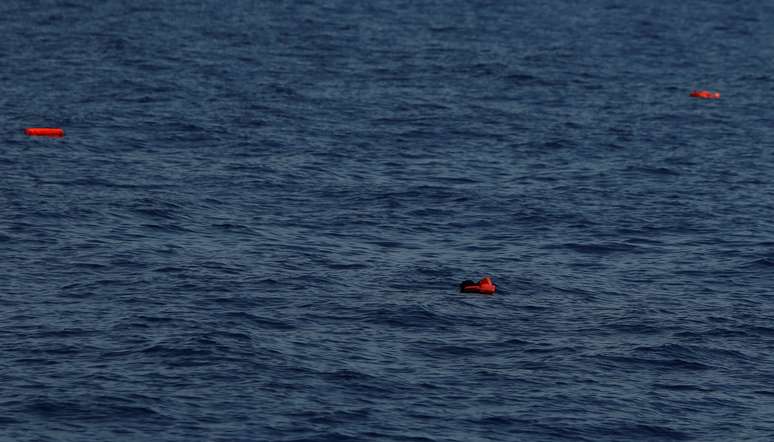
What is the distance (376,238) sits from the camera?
69.9 m

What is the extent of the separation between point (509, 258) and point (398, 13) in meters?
84.1

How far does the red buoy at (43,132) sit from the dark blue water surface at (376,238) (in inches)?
42.5

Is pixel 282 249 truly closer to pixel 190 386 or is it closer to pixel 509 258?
pixel 509 258

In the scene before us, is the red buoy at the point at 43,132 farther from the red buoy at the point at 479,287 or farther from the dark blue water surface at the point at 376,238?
the red buoy at the point at 479,287

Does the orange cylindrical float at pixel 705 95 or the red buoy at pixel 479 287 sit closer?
the red buoy at pixel 479 287

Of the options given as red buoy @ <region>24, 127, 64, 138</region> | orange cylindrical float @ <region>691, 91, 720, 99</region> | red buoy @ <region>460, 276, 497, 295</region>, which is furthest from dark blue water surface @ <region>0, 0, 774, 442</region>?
red buoy @ <region>24, 127, 64, 138</region>

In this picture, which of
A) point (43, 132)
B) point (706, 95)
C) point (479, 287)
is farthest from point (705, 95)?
point (479, 287)

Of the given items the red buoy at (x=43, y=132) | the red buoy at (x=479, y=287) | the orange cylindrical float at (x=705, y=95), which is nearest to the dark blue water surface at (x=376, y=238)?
the red buoy at (x=479, y=287)

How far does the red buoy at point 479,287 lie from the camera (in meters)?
60.5

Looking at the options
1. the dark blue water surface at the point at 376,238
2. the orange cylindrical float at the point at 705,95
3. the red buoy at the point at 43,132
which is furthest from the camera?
the orange cylindrical float at the point at 705,95

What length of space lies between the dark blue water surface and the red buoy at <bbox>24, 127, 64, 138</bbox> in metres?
1.08

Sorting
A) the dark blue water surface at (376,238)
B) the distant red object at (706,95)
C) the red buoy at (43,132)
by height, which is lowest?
the distant red object at (706,95)

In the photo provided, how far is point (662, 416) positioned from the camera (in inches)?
1880

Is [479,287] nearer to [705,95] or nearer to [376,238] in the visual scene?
[376,238]
